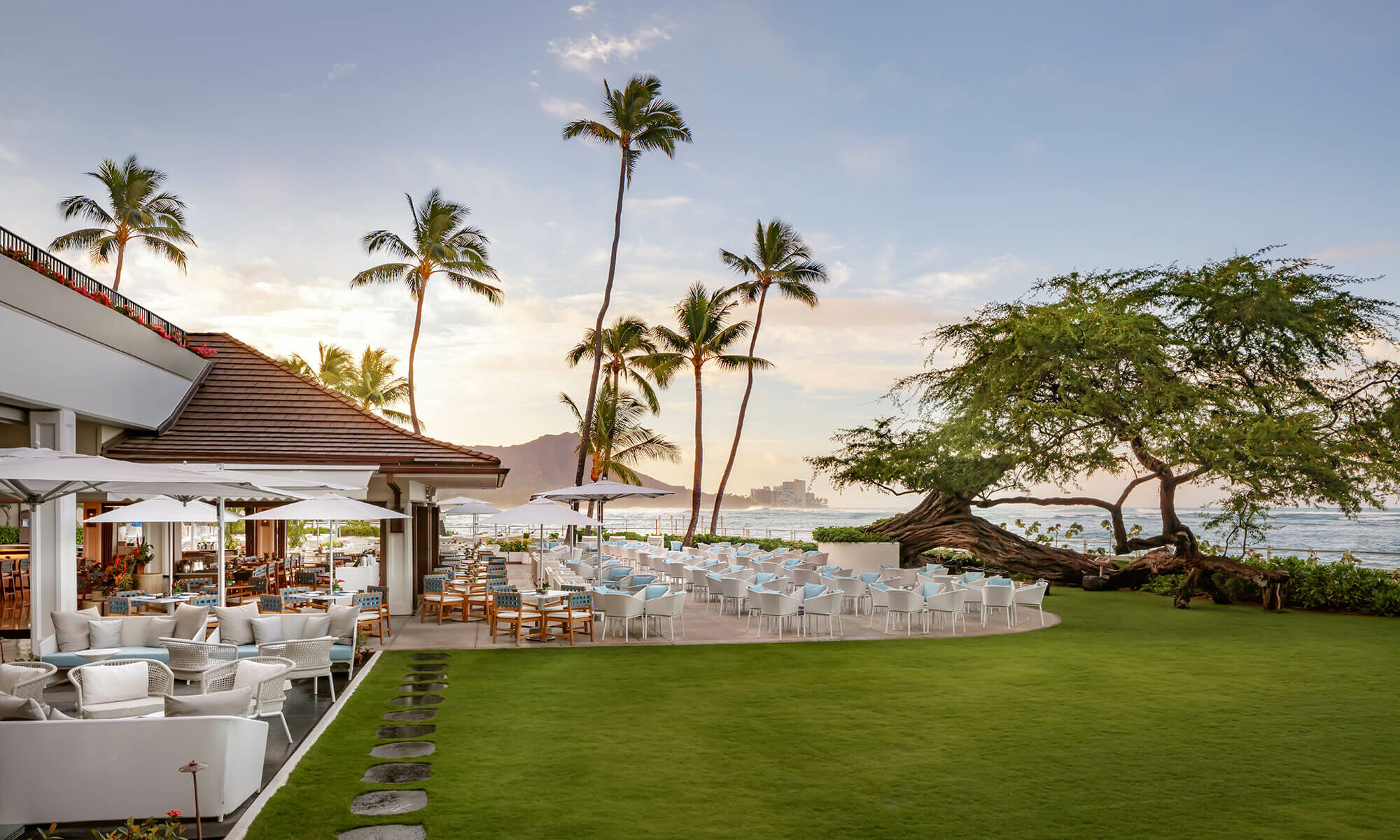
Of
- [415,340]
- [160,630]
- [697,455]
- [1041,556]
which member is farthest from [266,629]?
[415,340]

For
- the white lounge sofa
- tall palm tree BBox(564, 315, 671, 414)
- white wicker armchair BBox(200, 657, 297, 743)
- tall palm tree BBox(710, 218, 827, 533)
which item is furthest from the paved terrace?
tall palm tree BBox(564, 315, 671, 414)

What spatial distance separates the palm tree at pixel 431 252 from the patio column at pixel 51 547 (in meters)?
18.1

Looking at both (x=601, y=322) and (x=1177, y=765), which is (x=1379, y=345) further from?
(x=601, y=322)

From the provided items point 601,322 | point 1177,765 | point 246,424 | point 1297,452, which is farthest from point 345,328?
point 1177,765

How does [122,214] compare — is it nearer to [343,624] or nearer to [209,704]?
[343,624]

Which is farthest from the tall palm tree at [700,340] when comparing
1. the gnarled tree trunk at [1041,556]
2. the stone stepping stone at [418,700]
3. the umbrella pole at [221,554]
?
the stone stepping stone at [418,700]

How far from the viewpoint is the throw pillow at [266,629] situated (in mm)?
9477

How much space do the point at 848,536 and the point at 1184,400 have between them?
952 centimetres

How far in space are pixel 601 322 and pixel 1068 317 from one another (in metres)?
14.6

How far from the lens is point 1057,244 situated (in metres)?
24.4

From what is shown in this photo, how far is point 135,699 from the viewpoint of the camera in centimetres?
658

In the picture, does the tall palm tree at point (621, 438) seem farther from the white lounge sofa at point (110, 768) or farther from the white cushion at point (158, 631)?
the white lounge sofa at point (110, 768)

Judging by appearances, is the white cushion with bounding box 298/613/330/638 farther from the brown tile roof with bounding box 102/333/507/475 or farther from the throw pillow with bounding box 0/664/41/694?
the brown tile roof with bounding box 102/333/507/475

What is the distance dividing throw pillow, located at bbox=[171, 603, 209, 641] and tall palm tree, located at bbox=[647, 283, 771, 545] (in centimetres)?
2062
